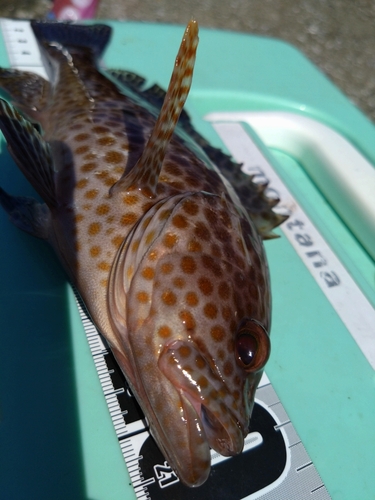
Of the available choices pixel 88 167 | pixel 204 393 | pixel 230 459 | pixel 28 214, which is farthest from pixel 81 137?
pixel 230 459

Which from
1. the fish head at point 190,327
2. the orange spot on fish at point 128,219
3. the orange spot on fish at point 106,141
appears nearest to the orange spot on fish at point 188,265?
the fish head at point 190,327

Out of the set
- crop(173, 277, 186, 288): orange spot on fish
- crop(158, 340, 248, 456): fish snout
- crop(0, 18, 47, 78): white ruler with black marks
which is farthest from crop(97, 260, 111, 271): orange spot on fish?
crop(0, 18, 47, 78): white ruler with black marks

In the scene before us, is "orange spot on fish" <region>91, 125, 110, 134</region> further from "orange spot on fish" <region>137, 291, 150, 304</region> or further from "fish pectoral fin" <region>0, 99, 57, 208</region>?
"orange spot on fish" <region>137, 291, 150, 304</region>

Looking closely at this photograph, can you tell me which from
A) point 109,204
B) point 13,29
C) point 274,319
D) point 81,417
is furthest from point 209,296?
point 13,29

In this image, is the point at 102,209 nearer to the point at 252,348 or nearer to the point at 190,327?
the point at 190,327

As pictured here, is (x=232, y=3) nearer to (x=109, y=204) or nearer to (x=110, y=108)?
(x=110, y=108)

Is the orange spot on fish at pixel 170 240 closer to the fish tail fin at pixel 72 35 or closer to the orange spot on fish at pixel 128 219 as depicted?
the orange spot on fish at pixel 128 219

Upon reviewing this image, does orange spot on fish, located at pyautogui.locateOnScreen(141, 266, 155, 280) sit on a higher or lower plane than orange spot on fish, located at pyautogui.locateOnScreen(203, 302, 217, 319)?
higher
